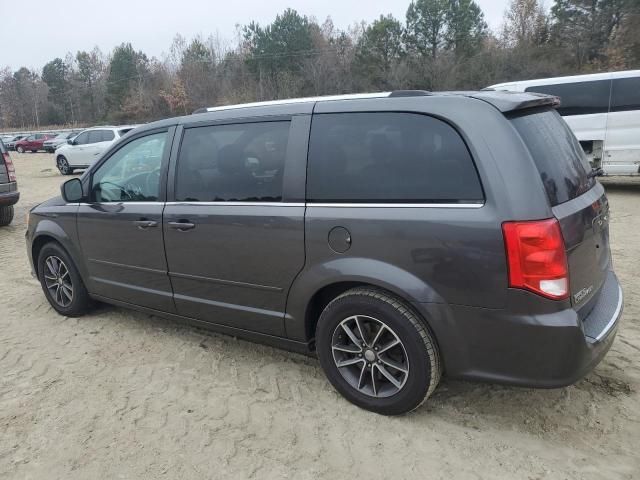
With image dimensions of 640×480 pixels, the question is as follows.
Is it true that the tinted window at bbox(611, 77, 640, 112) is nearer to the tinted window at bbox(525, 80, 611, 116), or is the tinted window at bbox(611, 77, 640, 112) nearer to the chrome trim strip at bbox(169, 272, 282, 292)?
the tinted window at bbox(525, 80, 611, 116)

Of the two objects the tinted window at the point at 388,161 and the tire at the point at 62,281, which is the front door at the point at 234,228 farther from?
the tire at the point at 62,281

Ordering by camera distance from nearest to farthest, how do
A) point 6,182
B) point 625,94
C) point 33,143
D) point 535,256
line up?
point 535,256
point 6,182
point 625,94
point 33,143

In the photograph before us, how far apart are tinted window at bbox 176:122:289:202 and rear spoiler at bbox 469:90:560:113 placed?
117cm

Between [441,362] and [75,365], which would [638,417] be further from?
[75,365]

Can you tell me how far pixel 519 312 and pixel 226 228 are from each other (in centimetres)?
180

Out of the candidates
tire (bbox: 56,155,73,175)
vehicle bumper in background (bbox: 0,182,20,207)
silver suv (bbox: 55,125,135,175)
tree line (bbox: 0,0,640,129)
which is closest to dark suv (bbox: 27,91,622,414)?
vehicle bumper in background (bbox: 0,182,20,207)

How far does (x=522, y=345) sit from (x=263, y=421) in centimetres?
148

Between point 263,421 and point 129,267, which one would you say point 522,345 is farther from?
point 129,267

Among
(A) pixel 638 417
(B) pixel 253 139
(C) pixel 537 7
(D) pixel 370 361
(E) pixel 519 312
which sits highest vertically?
(C) pixel 537 7

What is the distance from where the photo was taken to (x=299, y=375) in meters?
3.40

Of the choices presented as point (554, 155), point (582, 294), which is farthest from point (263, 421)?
point (554, 155)

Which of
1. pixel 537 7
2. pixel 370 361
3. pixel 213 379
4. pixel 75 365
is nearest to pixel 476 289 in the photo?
pixel 370 361

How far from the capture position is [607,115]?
10.2 metres

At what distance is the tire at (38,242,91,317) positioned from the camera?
14.6 feet
